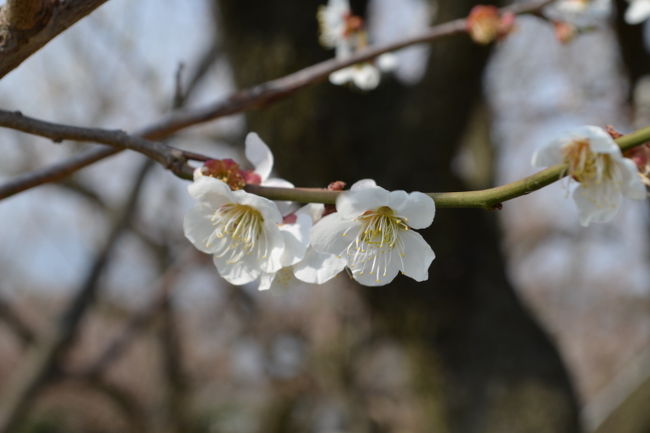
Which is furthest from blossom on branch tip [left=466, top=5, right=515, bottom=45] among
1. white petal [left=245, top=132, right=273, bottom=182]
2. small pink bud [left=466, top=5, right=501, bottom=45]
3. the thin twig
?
the thin twig

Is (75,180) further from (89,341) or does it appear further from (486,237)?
(89,341)

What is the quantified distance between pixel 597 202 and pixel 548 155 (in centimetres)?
8

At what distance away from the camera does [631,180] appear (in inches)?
17.0

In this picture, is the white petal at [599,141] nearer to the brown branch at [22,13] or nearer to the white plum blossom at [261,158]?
the white plum blossom at [261,158]

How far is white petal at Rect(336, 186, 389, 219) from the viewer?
45cm

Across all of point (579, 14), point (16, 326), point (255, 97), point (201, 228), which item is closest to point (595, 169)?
point (201, 228)

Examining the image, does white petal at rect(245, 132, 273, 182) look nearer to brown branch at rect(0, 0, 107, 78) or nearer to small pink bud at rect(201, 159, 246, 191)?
small pink bud at rect(201, 159, 246, 191)

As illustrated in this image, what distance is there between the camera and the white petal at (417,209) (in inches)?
17.6

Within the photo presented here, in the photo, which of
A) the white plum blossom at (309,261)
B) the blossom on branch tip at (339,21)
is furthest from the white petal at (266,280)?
the blossom on branch tip at (339,21)

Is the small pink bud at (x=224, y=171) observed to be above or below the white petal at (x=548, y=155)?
above

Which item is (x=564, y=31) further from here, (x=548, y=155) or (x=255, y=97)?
(x=548, y=155)

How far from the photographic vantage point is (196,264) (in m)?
3.17

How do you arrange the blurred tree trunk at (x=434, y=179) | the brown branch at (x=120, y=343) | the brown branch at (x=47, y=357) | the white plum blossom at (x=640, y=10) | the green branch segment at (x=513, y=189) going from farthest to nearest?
the brown branch at (x=120, y=343)
the brown branch at (x=47, y=357)
the blurred tree trunk at (x=434, y=179)
the white plum blossom at (x=640, y=10)
the green branch segment at (x=513, y=189)

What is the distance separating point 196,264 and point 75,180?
125 centimetres
